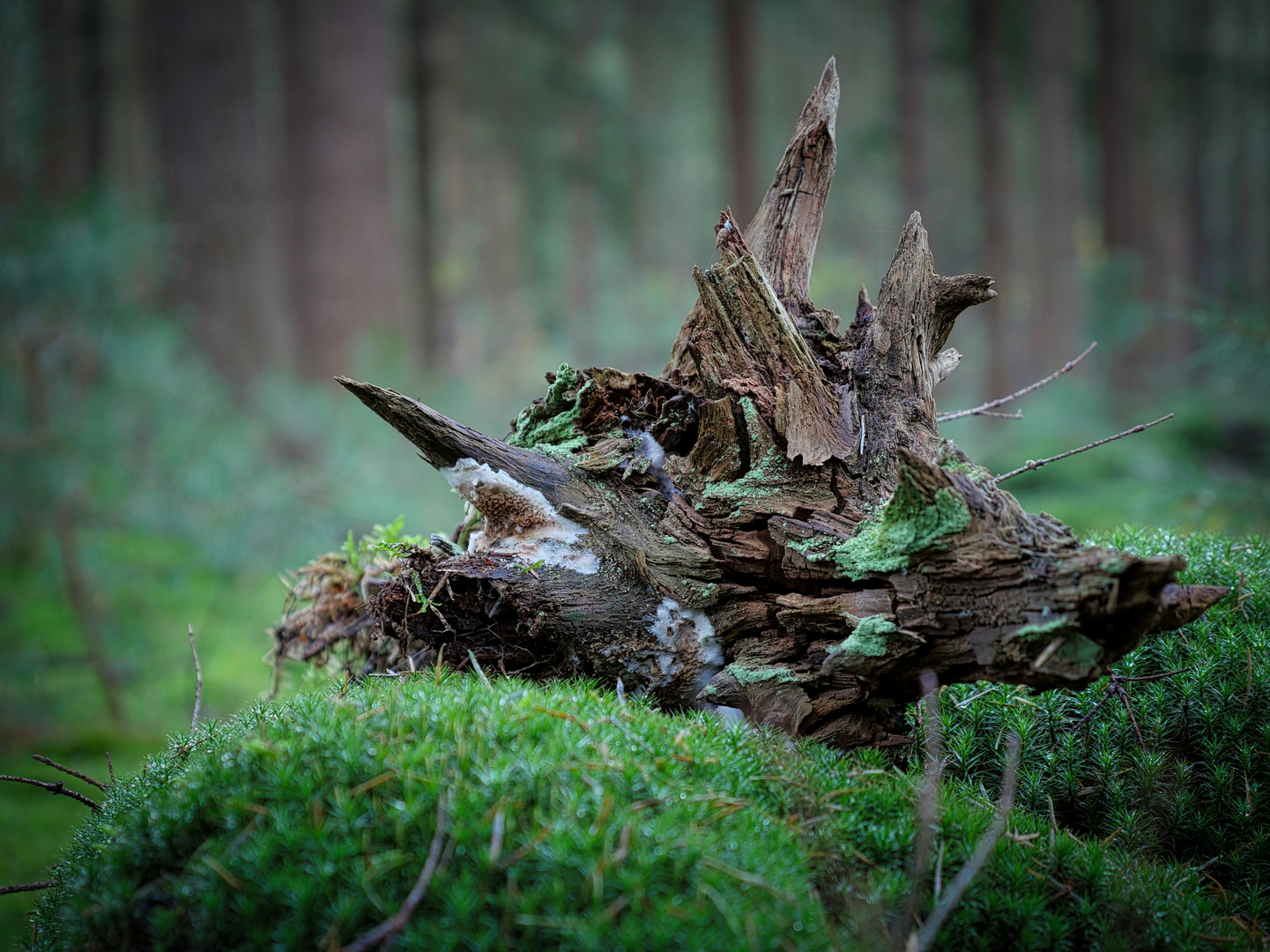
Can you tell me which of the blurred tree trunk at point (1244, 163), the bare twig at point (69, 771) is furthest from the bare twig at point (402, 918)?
the blurred tree trunk at point (1244, 163)

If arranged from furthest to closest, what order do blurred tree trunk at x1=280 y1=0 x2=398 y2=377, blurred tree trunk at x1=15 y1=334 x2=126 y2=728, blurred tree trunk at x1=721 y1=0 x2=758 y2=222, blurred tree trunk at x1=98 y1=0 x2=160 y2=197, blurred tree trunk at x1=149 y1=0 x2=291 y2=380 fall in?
1. blurred tree trunk at x1=98 y1=0 x2=160 y2=197
2. blurred tree trunk at x1=721 y1=0 x2=758 y2=222
3. blurred tree trunk at x1=280 y1=0 x2=398 y2=377
4. blurred tree trunk at x1=149 y1=0 x2=291 y2=380
5. blurred tree trunk at x1=15 y1=334 x2=126 y2=728

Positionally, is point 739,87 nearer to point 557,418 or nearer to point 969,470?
point 557,418

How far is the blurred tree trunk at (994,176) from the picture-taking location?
12.7m

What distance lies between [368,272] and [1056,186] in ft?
41.7

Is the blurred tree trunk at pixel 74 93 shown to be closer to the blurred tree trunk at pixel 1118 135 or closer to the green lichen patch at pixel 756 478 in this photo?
the green lichen patch at pixel 756 478

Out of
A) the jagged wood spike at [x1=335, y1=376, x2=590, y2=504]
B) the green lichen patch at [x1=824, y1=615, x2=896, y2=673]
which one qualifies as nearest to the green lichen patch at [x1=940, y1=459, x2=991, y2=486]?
the green lichen patch at [x1=824, y1=615, x2=896, y2=673]

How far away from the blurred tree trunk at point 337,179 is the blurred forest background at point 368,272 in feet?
0.12

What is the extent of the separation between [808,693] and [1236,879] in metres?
1.21

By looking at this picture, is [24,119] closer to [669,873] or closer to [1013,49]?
[669,873]

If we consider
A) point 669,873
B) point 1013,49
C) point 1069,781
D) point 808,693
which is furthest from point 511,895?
point 1013,49

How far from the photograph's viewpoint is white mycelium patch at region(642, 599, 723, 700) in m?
2.27

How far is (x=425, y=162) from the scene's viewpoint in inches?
523

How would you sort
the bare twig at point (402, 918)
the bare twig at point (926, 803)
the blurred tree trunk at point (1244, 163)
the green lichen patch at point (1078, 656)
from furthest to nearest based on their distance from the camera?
the blurred tree trunk at point (1244, 163) < the green lichen patch at point (1078, 656) < the bare twig at point (926, 803) < the bare twig at point (402, 918)

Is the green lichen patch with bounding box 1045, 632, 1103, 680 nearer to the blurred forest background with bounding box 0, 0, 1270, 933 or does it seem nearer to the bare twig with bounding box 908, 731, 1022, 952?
the bare twig with bounding box 908, 731, 1022, 952
